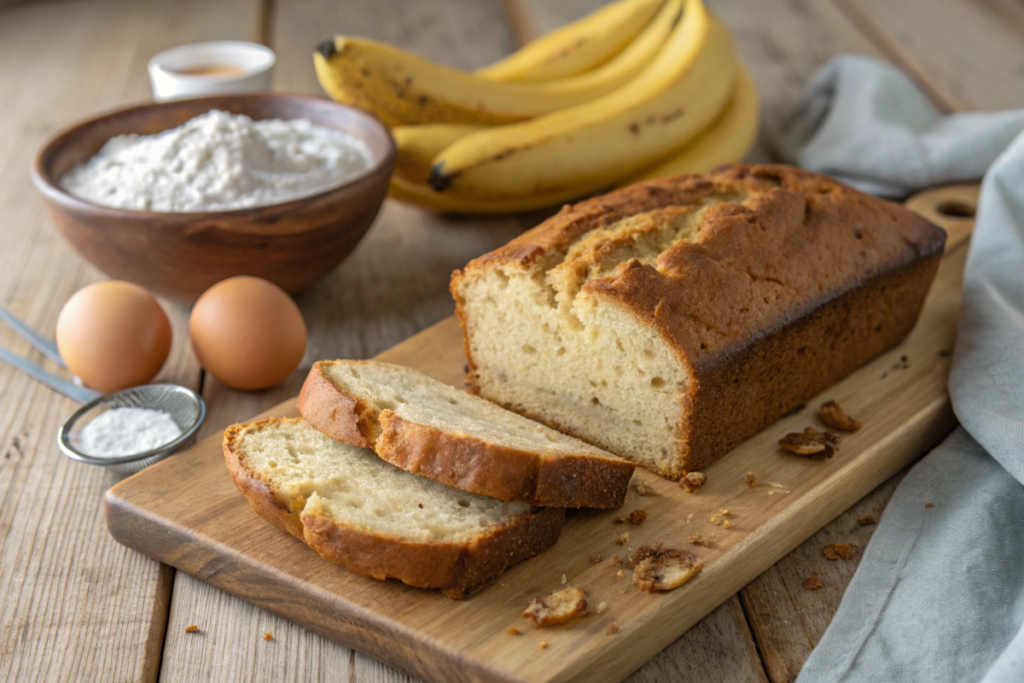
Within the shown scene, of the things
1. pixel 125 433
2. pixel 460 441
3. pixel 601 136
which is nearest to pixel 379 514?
pixel 460 441

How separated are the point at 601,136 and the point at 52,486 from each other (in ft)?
6.97

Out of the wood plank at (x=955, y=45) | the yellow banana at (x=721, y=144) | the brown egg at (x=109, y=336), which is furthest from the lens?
the wood plank at (x=955, y=45)

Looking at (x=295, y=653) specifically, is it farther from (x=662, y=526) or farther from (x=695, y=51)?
(x=695, y=51)

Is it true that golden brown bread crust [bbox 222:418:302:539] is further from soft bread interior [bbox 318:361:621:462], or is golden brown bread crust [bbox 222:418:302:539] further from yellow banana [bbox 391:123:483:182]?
yellow banana [bbox 391:123:483:182]

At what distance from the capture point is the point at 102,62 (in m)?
5.05

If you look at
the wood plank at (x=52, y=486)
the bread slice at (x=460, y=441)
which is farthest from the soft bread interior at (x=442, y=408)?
the wood plank at (x=52, y=486)

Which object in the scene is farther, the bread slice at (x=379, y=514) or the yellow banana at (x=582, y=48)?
the yellow banana at (x=582, y=48)

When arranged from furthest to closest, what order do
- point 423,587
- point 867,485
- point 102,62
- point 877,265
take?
point 102,62, point 877,265, point 867,485, point 423,587

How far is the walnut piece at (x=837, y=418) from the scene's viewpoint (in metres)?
2.42

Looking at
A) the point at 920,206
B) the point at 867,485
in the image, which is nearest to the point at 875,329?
the point at 867,485

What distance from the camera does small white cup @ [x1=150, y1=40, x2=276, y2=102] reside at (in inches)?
145

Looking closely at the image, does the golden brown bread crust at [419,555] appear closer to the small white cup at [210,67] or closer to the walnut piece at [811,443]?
the walnut piece at [811,443]

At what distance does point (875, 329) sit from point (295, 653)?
1.81m

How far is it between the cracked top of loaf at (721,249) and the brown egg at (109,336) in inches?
36.0
